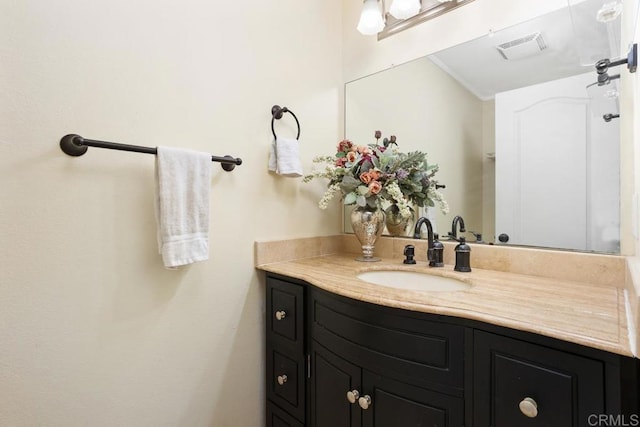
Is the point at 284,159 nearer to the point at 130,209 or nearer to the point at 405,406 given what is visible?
the point at 130,209

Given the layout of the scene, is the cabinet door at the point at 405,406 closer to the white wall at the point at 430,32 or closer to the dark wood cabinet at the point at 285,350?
the dark wood cabinet at the point at 285,350

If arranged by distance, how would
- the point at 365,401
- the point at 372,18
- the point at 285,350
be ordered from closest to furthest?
1. the point at 365,401
2. the point at 285,350
3. the point at 372,18

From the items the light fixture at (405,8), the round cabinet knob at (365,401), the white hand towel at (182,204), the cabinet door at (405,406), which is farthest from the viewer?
the light fixture at (405,8)

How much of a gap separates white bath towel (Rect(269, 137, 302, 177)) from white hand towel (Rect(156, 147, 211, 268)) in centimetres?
Result: 33

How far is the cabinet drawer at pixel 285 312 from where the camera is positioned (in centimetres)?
114

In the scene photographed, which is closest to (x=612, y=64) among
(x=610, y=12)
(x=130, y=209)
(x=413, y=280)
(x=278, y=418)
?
(x=610, y=12)

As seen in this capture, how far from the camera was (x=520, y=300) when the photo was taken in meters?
0.80

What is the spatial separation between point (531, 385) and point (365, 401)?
0.43m

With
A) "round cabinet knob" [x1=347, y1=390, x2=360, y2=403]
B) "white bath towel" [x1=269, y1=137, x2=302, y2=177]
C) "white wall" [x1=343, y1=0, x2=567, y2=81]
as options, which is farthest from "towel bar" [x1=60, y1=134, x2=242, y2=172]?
"white wall" [x1=343, y1=0, x2=567, y2=81]

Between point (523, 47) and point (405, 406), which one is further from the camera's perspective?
point (523, 47)

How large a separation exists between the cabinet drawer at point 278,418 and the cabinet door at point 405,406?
0.43 m

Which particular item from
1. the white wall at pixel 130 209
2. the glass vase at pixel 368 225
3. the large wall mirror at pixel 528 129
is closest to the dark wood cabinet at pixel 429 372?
the white wall at pixel 130 209

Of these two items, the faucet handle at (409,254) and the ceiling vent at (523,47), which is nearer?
the ceiling vent at (523,47)

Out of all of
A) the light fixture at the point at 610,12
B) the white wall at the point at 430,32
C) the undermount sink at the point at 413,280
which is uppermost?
the white wall at the point at 430,32
